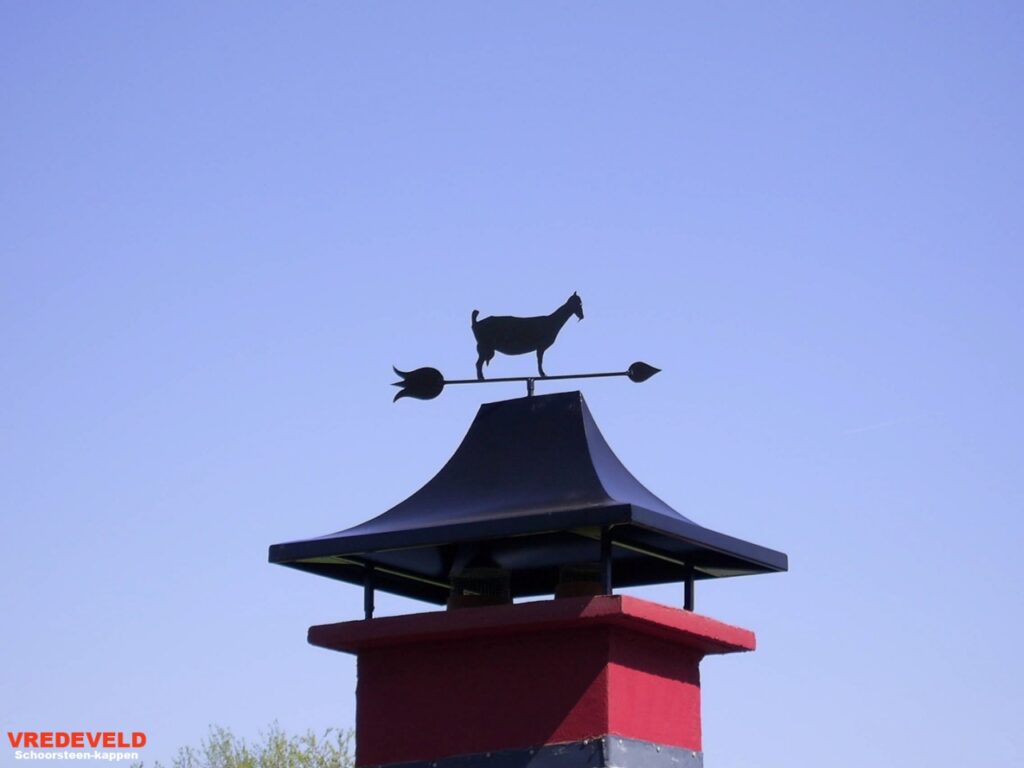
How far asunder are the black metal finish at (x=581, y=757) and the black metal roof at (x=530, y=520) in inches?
36.8

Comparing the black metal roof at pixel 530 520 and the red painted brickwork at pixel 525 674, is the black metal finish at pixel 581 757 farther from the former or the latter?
the black metal roof at pixel 530 520

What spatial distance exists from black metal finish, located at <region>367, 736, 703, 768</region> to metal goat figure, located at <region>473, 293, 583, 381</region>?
2.01 m

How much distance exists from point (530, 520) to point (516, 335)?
1.48m

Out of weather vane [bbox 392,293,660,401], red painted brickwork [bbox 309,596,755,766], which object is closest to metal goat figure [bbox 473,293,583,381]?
weather vane [bbox 392,293,660,401]

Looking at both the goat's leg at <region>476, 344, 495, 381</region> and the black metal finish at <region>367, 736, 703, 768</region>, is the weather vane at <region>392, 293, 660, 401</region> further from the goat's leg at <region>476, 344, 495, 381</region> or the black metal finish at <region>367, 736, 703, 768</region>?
the black metal finish at <region>367, 736, 703, 768</region>

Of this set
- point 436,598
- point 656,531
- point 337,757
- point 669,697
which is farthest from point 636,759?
point 337,757

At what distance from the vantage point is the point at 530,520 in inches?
326

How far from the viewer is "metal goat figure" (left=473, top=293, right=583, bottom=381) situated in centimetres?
948

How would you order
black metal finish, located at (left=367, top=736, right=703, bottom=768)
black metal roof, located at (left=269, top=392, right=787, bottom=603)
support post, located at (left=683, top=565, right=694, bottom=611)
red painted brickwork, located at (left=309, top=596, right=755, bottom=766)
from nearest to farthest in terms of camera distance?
black metal finish, located at (left=367, top=736, right=703, bottom=768)
red painted brickwork, located at (left=309, top=596, right=755, bottom=766)
black metal roof, located at (left=269, top=392, right=787, bottom=603)
support post, located at (left=683, top=565, right=694, bottom=611)

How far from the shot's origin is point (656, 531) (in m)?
8.47

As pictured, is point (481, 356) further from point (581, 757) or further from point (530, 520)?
point (581, 757)

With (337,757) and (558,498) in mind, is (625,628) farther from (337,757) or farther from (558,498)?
(337,757)

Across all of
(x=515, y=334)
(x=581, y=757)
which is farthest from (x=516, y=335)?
(x=581, y=757)

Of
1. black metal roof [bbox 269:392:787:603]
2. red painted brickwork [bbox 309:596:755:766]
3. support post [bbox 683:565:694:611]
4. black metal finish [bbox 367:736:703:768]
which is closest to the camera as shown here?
black metal finish [bbox 367:736:703:768]
